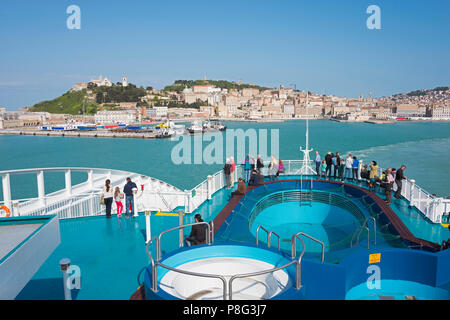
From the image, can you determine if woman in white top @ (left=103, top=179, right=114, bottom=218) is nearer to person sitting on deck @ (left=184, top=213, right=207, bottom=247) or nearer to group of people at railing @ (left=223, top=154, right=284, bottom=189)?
person sitting on deck @ (left=184, top=213, right=207, bottom=247)

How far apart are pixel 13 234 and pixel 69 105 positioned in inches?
6196

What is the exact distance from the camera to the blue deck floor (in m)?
4.10

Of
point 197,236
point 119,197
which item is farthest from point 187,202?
point 197,236

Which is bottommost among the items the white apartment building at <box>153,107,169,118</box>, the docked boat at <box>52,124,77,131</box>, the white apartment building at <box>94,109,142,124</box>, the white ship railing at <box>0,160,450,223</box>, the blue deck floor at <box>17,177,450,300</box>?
the blue deck floor at <box>17,177,450,300</box>

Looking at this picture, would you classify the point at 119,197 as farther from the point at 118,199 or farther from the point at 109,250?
the point at 109,250

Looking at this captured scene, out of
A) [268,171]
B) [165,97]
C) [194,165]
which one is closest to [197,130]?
[194,165]

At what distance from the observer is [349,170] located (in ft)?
34.7

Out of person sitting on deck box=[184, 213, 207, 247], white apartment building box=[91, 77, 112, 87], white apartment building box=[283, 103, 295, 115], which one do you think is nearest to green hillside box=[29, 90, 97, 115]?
white apartment building box=[91, 77, 112, 87]

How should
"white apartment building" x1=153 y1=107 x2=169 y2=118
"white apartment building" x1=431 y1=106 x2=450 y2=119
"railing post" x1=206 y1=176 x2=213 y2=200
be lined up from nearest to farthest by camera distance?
"railing post" x1=206 y1=176 x2=213 y2=200, "white apartment building" x1=431 y1=106 x2=450 y2=119, "white apartment building" x1=153 y1=107 x2=169 y2=118

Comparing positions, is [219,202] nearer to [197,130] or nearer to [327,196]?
[327,196]

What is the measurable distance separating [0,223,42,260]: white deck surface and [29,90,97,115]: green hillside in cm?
14035

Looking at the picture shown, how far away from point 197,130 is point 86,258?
72101 millimetres

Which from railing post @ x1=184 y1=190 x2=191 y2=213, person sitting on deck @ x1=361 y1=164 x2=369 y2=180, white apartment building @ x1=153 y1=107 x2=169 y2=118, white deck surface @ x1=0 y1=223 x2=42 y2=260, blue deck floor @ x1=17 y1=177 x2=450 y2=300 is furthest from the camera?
white apartment building @ x1=153 y1=107 x2=169 y2=118

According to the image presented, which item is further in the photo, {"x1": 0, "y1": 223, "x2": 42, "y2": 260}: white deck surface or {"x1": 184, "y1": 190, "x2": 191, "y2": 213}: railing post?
{"x1": 184, "y1": 190, "x2": 191, "y2": 213}: railing post
